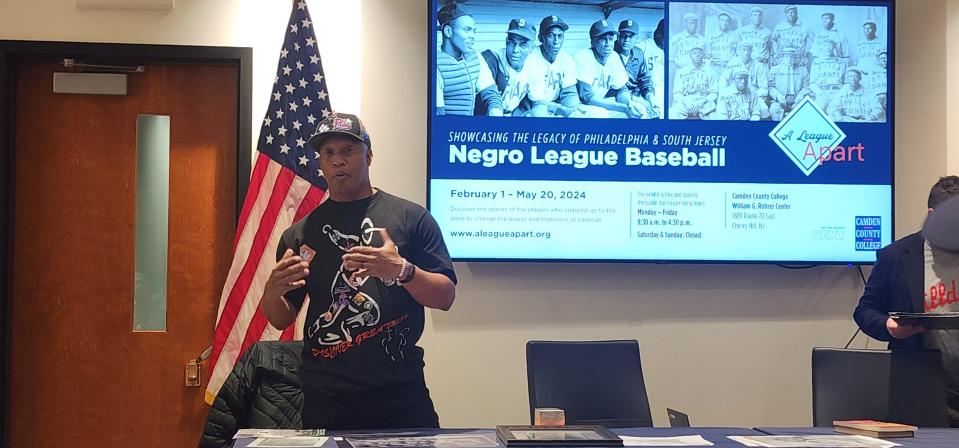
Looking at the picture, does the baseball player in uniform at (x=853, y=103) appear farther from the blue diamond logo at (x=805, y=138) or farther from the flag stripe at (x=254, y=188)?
the flag stripe at (x=254, y=188)

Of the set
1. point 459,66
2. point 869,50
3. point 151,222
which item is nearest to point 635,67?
point 459,66

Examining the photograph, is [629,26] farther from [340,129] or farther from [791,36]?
[340,129]

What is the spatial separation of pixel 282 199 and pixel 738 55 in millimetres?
2226

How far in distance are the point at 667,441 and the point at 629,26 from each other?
2346 mm

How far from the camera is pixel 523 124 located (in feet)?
13.8

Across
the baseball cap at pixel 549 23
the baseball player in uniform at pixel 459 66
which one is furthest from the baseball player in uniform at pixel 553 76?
the baseball player in uniform at pixel 459 66

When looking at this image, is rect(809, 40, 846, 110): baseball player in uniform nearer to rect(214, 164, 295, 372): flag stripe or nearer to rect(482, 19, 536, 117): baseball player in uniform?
rect(482, 19, 536, 117): baseball player in uniform

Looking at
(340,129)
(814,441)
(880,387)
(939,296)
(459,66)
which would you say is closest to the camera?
(814,441)

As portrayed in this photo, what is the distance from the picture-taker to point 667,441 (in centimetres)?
251

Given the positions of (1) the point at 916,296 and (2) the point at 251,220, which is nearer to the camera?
(1) the point at 916,296

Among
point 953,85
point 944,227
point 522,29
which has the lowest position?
point 944,227

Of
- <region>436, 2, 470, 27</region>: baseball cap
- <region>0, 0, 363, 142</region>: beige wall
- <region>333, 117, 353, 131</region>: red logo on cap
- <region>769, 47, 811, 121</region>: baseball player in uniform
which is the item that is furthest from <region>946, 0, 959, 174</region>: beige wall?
<region>333, 117, 353, 131</region>: red logo on cap

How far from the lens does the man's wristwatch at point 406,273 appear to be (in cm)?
264

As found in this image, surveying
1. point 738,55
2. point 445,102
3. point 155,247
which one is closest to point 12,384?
point 155,247
